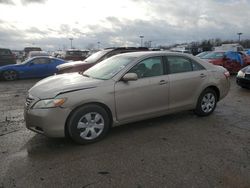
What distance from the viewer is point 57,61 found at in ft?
47.5

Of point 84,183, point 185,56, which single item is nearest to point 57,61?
point 185,56

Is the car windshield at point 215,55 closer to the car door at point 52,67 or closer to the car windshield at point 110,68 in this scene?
the car door at point 52,67

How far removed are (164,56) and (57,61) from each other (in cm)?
1013

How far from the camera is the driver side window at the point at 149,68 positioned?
5.10 m

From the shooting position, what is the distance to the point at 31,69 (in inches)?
539

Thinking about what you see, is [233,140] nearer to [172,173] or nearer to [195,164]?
[195,164]

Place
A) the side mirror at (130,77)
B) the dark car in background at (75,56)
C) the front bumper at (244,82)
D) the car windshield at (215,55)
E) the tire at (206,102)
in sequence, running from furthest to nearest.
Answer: the dark car in background at (75,56) → the car windshield at (215,55) → the front bumper at (244,82) → the tire at (206,102) → the side mirror at (130,77)

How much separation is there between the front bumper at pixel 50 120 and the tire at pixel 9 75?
9930 millimetres

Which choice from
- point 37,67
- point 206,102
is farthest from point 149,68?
point 37,67

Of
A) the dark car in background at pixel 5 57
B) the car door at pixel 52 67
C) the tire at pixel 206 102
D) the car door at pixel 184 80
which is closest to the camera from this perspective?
the car door at pixel 184 80

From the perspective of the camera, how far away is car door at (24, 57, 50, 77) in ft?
44.9

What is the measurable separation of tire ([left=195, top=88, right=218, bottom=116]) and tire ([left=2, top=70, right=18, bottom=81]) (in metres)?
10.4

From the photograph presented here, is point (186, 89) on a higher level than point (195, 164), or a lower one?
higher

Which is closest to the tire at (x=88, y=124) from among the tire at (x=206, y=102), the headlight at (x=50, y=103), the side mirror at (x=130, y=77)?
the headlight at (x=50, y=103)
